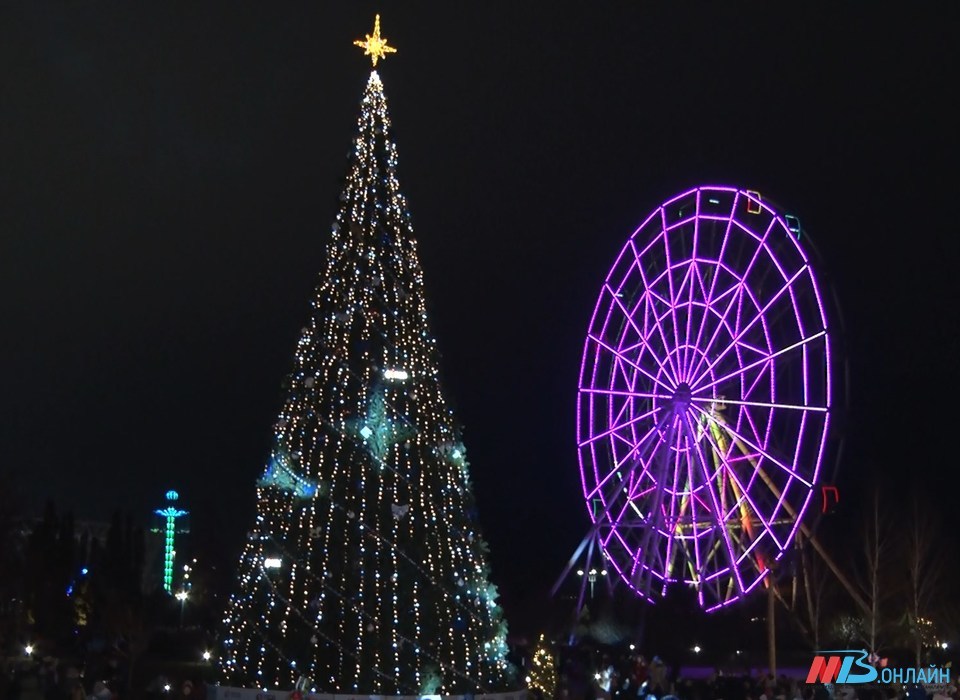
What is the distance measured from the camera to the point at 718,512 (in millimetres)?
32844

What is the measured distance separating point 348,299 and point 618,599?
91.0 ft

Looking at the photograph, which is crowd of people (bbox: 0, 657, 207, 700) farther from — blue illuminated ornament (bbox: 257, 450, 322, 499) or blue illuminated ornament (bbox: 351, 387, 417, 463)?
blue illuminated ornament (bbox: 351, 387, 417, 463)

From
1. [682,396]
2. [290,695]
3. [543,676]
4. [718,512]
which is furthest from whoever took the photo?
[682,396]

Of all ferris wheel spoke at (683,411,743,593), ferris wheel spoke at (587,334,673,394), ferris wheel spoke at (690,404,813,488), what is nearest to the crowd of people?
ferris wheel spoke at (683,411,743,593)

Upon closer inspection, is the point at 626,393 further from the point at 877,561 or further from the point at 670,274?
the point at 877,561

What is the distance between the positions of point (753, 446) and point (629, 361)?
6054 mm

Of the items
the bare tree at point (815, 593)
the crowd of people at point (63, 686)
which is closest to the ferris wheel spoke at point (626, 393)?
the bare tree at point (815, 593)

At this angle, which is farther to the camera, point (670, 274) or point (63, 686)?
point (670, 274)

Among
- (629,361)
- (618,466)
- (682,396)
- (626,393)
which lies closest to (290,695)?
(682,396)

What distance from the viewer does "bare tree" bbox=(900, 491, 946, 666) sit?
164 ft

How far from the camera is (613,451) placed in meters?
37.3

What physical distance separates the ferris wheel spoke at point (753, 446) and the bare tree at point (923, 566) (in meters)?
17.8

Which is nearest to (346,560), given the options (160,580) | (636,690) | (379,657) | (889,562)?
(379,657)

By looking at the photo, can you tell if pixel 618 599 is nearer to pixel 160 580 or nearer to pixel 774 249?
pixel 774 249
